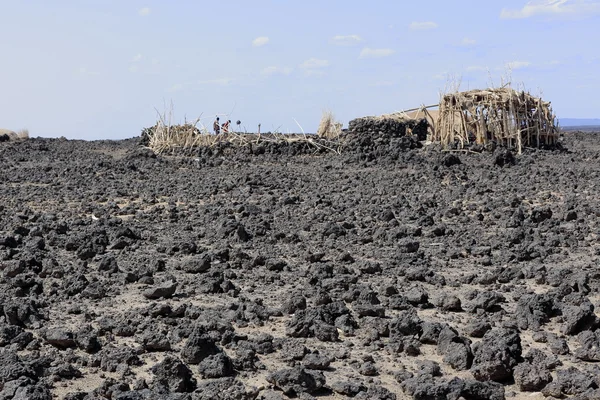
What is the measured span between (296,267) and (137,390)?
3712mm

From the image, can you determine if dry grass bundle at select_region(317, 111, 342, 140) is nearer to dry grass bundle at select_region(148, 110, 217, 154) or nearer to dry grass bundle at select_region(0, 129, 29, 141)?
dry grass bundle at select_region(148, 110, 217, 154)

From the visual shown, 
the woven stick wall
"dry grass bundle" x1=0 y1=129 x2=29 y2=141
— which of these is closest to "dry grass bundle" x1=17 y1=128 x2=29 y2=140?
"dry grass bundle" x1=0 y1=129 x2=29 y2=141

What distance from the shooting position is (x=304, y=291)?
7.48 m

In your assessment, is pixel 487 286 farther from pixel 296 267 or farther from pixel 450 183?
pixel 450 183

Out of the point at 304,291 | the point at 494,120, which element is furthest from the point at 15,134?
the point at 304,291

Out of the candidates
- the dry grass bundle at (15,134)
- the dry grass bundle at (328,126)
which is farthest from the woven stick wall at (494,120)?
the dry grass bundle at (15,134)

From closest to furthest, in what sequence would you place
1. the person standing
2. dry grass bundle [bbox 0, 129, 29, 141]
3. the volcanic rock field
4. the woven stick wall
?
the volcanic rock field, the woven stick wall, the person standing, dry grass bundle [bbox 0, 129, 29, 141]

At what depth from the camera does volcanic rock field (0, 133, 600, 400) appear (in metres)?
5.35

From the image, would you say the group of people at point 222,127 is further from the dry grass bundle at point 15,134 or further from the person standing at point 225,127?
the dry grass bundle at point 15,134

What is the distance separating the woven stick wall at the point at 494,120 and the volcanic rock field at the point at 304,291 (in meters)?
6.78

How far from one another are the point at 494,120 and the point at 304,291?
50.2 feet

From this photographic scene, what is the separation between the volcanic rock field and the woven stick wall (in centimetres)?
678

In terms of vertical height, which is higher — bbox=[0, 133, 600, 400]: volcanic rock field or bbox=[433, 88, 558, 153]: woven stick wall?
bbox=[433, 88, 558, 153]: woven stick wall

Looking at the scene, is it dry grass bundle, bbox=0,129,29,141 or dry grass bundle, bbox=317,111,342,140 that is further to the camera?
dry grass bundle, bbox=0,129,29,141
